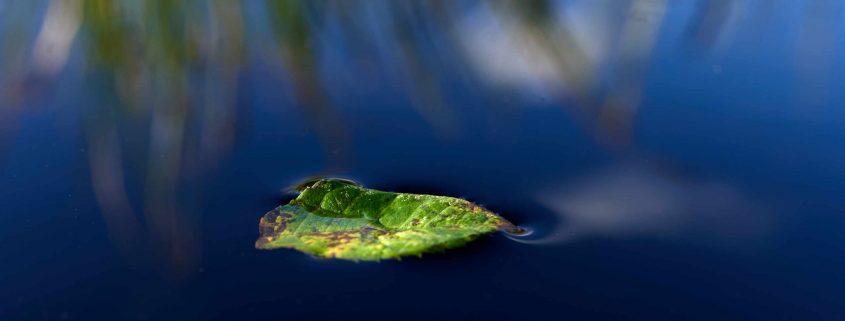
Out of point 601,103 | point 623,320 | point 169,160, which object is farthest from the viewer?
point 601,103

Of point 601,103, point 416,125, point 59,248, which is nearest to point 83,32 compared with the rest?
point 59,248

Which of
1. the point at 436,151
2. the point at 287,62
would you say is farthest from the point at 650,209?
the point at 287,62

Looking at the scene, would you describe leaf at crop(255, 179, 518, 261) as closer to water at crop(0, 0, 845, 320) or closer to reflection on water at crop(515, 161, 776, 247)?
water at crop(0, 0, 845, 320)

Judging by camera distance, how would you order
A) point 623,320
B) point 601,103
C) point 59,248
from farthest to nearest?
1. point 601,103
2. point 59,248
3. point 623,320

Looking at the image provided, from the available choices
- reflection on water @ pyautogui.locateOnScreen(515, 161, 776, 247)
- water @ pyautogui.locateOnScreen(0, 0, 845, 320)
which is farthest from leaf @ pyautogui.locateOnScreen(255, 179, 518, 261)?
reflection on water @ pyautogui.locateOnScreen(515, 161, 776, 247)

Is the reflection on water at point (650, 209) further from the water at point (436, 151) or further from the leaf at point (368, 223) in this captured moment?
the leaf at point (368, 223)

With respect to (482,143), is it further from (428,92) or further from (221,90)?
(221,90)

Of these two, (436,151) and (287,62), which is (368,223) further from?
(287,62)
